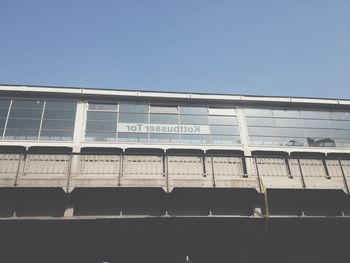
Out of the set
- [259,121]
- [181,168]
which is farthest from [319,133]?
[181,168]

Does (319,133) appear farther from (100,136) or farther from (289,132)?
(100,136)

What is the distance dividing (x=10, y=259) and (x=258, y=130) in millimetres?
14008

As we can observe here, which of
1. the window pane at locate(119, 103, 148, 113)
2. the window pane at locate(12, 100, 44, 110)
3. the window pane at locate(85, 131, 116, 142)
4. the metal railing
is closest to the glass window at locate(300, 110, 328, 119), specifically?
the metal railing

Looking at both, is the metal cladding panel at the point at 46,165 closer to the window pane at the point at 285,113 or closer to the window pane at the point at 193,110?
the window pane at the point at 193,110

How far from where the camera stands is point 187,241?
11.1 metres

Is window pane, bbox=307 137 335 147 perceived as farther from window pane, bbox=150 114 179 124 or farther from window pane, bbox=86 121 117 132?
window pane, bbox=86 121 117 132

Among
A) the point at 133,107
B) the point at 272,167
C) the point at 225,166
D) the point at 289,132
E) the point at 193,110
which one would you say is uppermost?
the point at 133,107

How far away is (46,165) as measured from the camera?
1103 centimetres

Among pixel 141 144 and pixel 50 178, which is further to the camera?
pixel 141 144

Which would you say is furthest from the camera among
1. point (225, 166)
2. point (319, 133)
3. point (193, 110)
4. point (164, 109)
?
point (319, 133)

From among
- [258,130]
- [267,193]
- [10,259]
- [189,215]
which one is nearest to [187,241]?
[189,215]

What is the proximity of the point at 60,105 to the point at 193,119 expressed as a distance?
7.95m

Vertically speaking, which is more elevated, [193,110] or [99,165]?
[193,110]

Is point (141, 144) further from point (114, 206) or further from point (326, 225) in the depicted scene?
point (326, 225)
